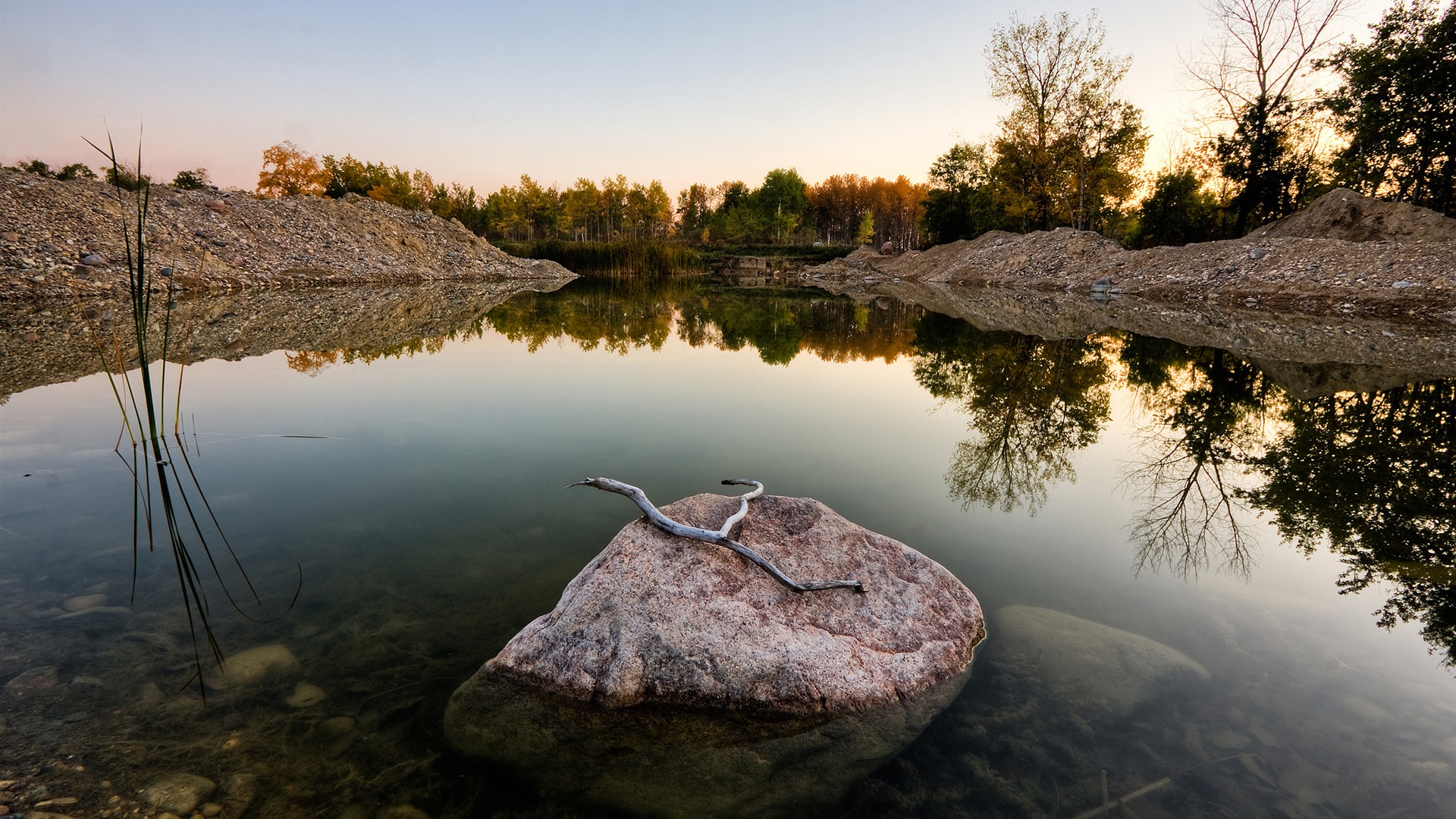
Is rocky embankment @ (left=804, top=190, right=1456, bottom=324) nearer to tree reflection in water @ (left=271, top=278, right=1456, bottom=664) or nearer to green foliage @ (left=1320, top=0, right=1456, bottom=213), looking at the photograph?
green foliage @ (left=1320, top=0, right=1456, bottom=213)

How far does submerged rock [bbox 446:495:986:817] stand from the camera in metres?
2.31

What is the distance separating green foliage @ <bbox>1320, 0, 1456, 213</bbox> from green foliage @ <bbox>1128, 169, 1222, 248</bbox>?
9.48 m

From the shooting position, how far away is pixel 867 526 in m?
4.43

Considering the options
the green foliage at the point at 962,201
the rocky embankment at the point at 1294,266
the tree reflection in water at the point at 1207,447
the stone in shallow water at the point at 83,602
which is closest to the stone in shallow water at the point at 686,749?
the stone in shallow water at the point at 83,602

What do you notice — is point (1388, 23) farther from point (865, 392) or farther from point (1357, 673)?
point (1357, 673)

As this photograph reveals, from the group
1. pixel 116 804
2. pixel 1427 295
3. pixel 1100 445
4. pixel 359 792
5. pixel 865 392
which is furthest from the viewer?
pixel 1427 295

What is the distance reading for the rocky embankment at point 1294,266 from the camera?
1587 cm

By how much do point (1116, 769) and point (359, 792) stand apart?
2.86 metres

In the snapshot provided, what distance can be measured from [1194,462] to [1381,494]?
A: 3.88ft

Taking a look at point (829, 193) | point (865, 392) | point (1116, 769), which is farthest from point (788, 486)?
point (829, 193)

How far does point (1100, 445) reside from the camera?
6.10m

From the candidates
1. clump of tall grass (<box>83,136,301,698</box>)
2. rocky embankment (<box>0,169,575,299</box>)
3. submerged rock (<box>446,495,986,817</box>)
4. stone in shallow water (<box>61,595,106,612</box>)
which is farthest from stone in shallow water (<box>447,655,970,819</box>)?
rocky embankment (<box>0,169,575,299</box>)

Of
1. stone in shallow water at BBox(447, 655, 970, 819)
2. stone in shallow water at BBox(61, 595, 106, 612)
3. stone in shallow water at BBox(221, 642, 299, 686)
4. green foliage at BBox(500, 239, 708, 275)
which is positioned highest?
green foliage at BBox(500, 239, 708, 275)

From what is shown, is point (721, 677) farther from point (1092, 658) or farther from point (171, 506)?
point (171, 506)
